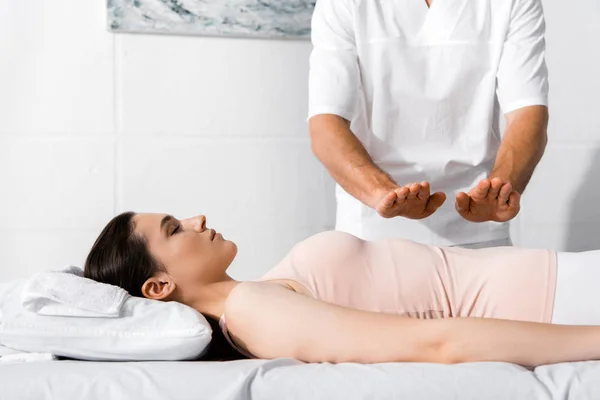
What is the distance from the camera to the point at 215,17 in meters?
3.07

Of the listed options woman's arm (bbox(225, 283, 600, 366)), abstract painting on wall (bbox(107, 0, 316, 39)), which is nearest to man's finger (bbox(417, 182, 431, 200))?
woman's arm (bbox(225, 283, 600, 366))

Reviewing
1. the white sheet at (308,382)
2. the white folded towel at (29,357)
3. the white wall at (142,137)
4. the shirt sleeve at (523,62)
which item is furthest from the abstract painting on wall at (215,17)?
the white sheet at (308,382)

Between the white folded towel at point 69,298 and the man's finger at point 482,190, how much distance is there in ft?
2.79

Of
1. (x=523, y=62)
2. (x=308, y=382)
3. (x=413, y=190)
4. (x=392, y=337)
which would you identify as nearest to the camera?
(x=308, y=382)

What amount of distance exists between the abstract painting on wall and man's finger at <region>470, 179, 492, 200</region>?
4.67ft

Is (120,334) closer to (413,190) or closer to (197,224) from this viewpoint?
(197,224)

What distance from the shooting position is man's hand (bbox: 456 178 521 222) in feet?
6.25

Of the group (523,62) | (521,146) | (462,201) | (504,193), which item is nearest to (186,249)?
(462,201)

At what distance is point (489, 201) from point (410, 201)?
211 mm

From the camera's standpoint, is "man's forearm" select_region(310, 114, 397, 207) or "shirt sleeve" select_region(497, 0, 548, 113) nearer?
"man's forearm" select_region(310, 114, 397, 207)

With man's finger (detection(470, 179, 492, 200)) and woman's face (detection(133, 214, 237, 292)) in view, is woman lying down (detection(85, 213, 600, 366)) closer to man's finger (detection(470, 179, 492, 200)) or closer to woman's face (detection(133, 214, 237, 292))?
woman's face (detection(133, 214, 237, 292))

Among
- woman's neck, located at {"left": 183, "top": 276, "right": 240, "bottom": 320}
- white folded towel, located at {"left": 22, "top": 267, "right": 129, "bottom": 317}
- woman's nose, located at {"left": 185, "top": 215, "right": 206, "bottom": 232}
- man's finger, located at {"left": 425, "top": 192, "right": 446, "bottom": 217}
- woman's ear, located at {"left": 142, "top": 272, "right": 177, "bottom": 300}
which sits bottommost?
woman's neck, located at {"left": 183, "top": 276, "right": 240, "bottom": 320}

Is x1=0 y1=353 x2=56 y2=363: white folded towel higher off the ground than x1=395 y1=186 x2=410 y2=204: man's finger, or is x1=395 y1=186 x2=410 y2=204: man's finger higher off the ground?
x1=395 y1=186 x2=410 y2=204: man's finger

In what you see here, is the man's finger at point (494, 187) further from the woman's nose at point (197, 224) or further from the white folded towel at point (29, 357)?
the white folded towel at point (29, 357)
